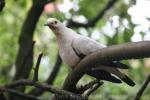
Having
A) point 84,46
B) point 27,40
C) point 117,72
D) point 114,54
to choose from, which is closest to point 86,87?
point 117,72

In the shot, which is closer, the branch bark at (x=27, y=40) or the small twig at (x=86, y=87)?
the small twig at (x=86, y=87)

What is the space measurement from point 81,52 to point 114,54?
2.43 ft

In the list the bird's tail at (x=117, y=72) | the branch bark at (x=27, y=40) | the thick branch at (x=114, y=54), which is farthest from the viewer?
the branch bark at (x=27, y=40)

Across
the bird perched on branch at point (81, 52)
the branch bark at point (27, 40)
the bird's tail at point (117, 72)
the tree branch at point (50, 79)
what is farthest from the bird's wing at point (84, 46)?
the tree branch at point (50, 79)

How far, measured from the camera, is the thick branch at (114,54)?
2781 millimetres

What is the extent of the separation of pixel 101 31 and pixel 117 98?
4.58 feet

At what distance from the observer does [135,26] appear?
5520 mm

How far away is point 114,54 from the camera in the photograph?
293 centimetres

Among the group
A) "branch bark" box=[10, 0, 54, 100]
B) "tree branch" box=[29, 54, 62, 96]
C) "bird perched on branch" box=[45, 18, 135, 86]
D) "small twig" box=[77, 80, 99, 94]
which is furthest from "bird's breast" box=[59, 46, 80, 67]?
"tree branch" box=[29, 54, 62, 96]

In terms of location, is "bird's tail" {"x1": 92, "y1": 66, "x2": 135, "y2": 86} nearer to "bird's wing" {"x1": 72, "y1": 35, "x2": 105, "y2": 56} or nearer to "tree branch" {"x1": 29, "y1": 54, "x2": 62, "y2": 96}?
"bird's wing" {"x1": 72, "y1": 35, "x2": 105, "y2": 56}

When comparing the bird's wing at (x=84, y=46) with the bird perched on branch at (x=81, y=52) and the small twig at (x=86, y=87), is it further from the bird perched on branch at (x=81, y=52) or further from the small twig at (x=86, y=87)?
the small twig at (x=86, y=87)

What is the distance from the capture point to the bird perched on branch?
11.2 ft

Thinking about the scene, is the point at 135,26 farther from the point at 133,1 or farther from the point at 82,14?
the point at 82,14

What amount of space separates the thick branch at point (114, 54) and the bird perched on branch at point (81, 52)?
0.16 m
